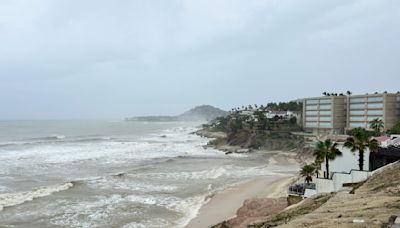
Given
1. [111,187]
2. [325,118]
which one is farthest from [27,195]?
[325,118]

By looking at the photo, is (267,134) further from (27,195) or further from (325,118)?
(27,195)

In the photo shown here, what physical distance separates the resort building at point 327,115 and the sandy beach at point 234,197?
5016 centimetres

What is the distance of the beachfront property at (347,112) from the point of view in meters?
80.4

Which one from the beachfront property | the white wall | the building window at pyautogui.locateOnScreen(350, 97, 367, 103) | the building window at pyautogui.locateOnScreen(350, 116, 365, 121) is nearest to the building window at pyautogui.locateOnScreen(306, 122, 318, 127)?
the beachfront property

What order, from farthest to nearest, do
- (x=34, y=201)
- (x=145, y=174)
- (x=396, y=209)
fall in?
(x=145, y=174)
(x=34, y=201)
(x=396, y=209)

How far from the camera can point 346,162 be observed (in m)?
30.0

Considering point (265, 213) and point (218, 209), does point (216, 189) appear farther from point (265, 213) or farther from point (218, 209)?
point (265, 213)

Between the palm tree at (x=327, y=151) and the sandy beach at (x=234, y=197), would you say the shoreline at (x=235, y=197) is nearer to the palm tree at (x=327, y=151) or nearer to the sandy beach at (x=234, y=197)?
the sandy beach at (x=234, y=197)

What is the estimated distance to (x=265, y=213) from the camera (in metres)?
22.9

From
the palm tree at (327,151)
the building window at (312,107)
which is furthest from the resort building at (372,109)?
the palm tree at (327,151)

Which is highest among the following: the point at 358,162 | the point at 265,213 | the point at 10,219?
the point at 358,162

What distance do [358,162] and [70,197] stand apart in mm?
21368

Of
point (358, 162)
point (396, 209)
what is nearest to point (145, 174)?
point (358, 162)

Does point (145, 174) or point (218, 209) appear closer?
point (218, 209)
